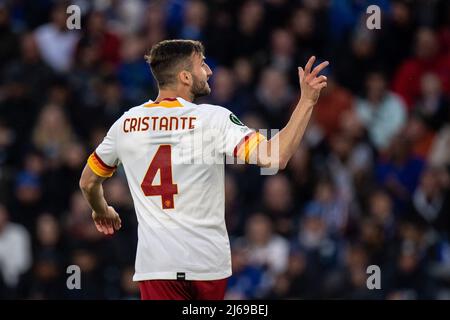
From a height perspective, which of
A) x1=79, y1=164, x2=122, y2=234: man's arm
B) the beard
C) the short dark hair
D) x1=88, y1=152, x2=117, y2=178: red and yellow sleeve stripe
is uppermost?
the short dark hair

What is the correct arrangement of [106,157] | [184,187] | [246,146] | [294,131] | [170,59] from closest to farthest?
[294,131], [246,146], [184,187], [170,59], [106,157]

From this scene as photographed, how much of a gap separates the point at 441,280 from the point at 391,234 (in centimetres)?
65

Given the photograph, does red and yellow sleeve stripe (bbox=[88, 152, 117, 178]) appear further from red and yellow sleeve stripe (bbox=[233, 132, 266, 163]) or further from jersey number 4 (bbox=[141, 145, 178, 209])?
red and yellow sleeve stripe (bbox=[233, 132, 266, 163])

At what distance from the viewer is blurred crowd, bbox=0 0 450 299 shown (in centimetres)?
1120

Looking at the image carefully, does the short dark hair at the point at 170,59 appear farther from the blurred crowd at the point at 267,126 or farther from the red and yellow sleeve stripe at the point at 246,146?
the blurred crowd at the point at 267,126

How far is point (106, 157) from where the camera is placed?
21.2 ft

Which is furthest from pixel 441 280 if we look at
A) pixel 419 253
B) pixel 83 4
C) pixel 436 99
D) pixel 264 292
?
pixel 83 4

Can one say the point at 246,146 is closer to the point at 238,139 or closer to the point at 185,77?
the point at 238,139

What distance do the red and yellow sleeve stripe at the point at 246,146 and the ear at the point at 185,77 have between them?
1.68 ft

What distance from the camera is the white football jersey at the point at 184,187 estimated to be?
6086 millimetres

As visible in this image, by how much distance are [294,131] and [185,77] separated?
79 cm

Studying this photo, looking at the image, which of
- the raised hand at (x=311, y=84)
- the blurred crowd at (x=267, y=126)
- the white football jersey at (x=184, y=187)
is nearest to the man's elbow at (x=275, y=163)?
the white football jersey at (x=184, y=187)

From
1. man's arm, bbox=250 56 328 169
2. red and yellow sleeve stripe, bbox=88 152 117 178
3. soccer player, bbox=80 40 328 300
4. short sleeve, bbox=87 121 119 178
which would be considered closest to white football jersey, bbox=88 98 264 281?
soccer player, bbox=80 40 328 300

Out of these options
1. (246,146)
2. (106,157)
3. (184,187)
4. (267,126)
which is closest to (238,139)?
(246,146)
